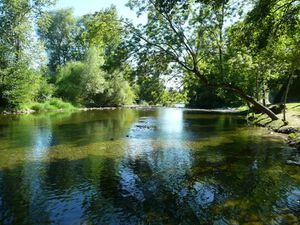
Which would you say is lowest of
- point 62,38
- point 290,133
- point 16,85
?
point 290,133

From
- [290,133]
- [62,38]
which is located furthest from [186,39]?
[62,38]

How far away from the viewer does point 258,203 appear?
10219 millimetres

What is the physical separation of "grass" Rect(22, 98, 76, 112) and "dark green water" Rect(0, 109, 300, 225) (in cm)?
3544

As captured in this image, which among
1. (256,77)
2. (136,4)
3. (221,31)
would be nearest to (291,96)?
(256,77)

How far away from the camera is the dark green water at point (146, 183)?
9.26m

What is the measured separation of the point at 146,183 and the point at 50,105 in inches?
2039

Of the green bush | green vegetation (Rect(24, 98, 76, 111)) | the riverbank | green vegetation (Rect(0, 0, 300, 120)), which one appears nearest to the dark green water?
the riverbank

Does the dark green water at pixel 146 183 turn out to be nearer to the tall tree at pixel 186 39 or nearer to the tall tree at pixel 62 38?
the tall tree at pixel 186 39

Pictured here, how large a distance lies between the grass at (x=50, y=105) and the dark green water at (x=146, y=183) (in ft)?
116

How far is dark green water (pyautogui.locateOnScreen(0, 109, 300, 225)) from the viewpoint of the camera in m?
9.26

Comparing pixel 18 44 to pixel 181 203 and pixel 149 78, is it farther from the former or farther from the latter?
pixel 181 203

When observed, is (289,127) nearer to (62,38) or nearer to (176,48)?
(176,48)

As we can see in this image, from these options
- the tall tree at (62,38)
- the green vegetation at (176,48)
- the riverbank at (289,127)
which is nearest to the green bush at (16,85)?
the green vegetation at (176,48)

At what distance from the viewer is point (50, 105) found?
6034 centimetres
